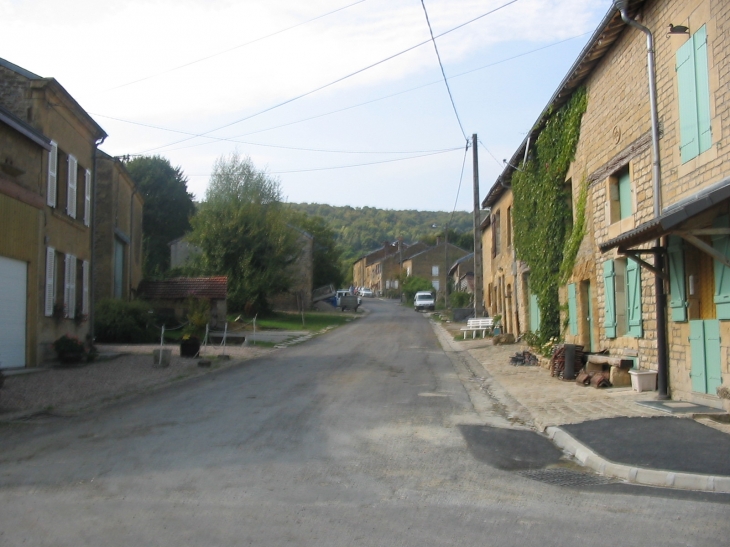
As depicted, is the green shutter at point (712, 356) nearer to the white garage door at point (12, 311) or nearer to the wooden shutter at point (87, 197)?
the white garage door at point (12, 311)

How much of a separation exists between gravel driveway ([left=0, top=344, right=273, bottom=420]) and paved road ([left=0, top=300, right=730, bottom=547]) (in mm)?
1073

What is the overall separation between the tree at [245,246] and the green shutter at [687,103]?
101 ft

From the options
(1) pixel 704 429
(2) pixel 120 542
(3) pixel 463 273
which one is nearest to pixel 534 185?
(1) pixel 704 429

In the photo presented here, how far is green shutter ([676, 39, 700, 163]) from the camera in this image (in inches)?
408

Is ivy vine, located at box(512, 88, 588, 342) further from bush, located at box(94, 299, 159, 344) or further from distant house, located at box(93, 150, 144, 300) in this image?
distant house, located at box(93, 150, 144, 300)

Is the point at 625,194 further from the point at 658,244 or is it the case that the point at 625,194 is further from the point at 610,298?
the point at 658,244

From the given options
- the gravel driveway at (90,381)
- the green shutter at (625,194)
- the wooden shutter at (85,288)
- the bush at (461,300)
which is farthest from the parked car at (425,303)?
the green shutter at (625,194)

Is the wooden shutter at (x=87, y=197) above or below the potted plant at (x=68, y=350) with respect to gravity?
above

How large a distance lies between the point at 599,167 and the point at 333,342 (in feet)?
47.8

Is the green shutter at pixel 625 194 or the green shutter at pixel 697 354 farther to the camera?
the green shutter at pixel 625 194

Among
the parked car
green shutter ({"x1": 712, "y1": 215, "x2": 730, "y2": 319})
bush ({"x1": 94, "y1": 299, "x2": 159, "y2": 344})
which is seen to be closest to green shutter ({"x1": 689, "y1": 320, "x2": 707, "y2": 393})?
green shutter ({"x1": 712, "y1": 215, "x2": 730, "y2": 319})

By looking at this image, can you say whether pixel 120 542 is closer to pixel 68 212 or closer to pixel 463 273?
pixel 68 212

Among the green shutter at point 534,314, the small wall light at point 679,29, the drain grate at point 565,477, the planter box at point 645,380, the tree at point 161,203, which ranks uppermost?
the tree at point 161,203

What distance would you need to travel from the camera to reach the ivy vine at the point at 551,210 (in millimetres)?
16859
